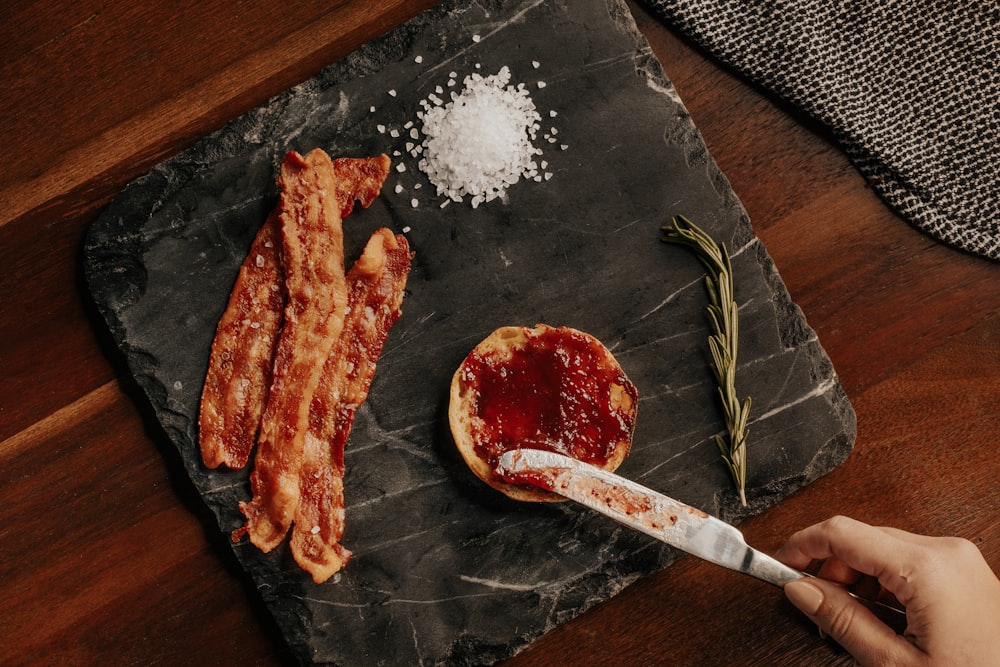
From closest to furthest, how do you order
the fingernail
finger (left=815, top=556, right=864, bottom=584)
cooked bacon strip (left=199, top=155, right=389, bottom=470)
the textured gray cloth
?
the fingernail → finger (left=815, top=556, right=864, bottom=584) → cooked bacon strip (left=199, top=155, right=389, bottom=470) → the textured gray cloth

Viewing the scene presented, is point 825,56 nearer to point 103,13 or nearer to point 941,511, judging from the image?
point 941,511

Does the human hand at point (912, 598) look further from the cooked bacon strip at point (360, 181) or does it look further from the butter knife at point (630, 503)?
the cooked bacon strip at point (360, 181)

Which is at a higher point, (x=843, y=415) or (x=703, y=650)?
(x=843, y=415)

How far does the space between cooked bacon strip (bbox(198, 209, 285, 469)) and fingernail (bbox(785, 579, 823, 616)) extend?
2.13m

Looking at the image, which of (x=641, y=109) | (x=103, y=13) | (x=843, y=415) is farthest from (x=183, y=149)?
(x=843, y=415)

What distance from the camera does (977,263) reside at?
10.8 ft

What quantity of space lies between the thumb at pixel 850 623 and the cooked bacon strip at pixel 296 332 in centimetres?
193

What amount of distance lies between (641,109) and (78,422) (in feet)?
8.72

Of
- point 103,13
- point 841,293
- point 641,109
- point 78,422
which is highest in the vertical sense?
point 103,13

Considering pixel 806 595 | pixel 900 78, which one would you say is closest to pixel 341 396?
pixel 806 595

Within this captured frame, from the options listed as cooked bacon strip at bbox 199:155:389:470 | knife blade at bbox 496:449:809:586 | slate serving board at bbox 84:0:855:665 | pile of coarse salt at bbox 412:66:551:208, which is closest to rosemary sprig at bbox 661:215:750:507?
slate serving board at bbox 84:0:855:665

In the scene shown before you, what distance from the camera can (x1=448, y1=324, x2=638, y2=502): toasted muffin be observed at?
3.00m

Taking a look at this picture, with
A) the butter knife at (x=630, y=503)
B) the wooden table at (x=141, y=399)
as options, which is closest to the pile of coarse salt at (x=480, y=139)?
the wooden table at (x=141, y=399)

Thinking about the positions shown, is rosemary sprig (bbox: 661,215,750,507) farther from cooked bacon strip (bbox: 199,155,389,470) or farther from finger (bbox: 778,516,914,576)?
cooked bacon strip (bbox: 199,155,389,470)
